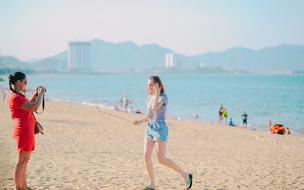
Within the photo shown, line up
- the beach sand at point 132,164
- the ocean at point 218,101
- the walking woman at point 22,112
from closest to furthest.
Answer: the walking woman at point 22,112
the beach sand at point 132,164
the ocean at point 218,101

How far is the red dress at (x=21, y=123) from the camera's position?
513cm

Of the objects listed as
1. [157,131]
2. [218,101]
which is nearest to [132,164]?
[157,131]

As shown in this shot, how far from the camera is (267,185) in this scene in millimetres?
7078

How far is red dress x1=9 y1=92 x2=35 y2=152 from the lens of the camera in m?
5.13

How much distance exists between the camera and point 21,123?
17.1 feet

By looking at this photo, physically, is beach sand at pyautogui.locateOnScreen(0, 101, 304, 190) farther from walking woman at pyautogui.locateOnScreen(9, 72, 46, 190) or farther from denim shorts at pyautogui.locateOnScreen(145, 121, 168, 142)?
walking woman at pyautogui.locateOnScreen(9, 72, 46, 190)

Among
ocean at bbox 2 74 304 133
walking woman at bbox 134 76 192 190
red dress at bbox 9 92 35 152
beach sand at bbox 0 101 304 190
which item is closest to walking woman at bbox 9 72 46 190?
red dress at bbox 9 92 35 152

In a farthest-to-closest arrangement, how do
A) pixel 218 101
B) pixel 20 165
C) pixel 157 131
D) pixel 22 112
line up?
pixel 218 101, pixel 157 131, pixel 20 165, pixel 22 112

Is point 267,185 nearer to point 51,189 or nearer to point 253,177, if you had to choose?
point 253,177

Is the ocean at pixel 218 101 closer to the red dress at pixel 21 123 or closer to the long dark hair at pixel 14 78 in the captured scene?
the red dress at pixel 21 123

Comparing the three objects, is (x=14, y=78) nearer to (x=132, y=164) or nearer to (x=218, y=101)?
(x=132, y=164)

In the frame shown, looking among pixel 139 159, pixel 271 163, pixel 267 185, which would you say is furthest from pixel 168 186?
pixel 271 163

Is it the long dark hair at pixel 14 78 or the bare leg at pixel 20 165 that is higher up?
the long dark hair at pixel 14 78

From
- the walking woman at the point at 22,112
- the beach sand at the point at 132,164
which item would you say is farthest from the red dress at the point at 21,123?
the beach sand at the point at 132,164
